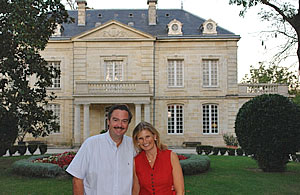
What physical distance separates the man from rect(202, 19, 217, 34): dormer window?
23.3 meters

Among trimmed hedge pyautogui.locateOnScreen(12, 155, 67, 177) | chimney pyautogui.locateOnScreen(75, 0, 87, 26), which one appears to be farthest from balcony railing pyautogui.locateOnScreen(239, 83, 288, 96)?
trimmed hedge pyautogui.locateOnScreen(12, 155, 67, 177)

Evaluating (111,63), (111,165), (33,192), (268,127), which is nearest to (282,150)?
(268,127)

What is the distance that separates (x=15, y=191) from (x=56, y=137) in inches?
660

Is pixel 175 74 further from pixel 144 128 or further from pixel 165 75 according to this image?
pixel 144 128

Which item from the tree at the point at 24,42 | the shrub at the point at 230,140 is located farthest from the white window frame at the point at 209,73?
the tree at the point at 24,42

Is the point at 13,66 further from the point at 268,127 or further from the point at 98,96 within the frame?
the point at 98,96

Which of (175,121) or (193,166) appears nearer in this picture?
(193,166)

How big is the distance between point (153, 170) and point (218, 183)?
261 inches

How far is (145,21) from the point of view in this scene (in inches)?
1097

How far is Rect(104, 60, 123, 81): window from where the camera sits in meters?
A: 25.5

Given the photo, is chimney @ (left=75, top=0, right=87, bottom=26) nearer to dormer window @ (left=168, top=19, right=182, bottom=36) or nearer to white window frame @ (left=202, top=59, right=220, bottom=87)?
dormer window @ (left=168, top=19, right=182, bottom=36)

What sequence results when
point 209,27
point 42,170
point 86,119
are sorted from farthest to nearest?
point 209,27
point 86,119
point 42,170

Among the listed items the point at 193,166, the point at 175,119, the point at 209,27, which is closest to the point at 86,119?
the point at 175,119

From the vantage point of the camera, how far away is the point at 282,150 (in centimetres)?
1086
